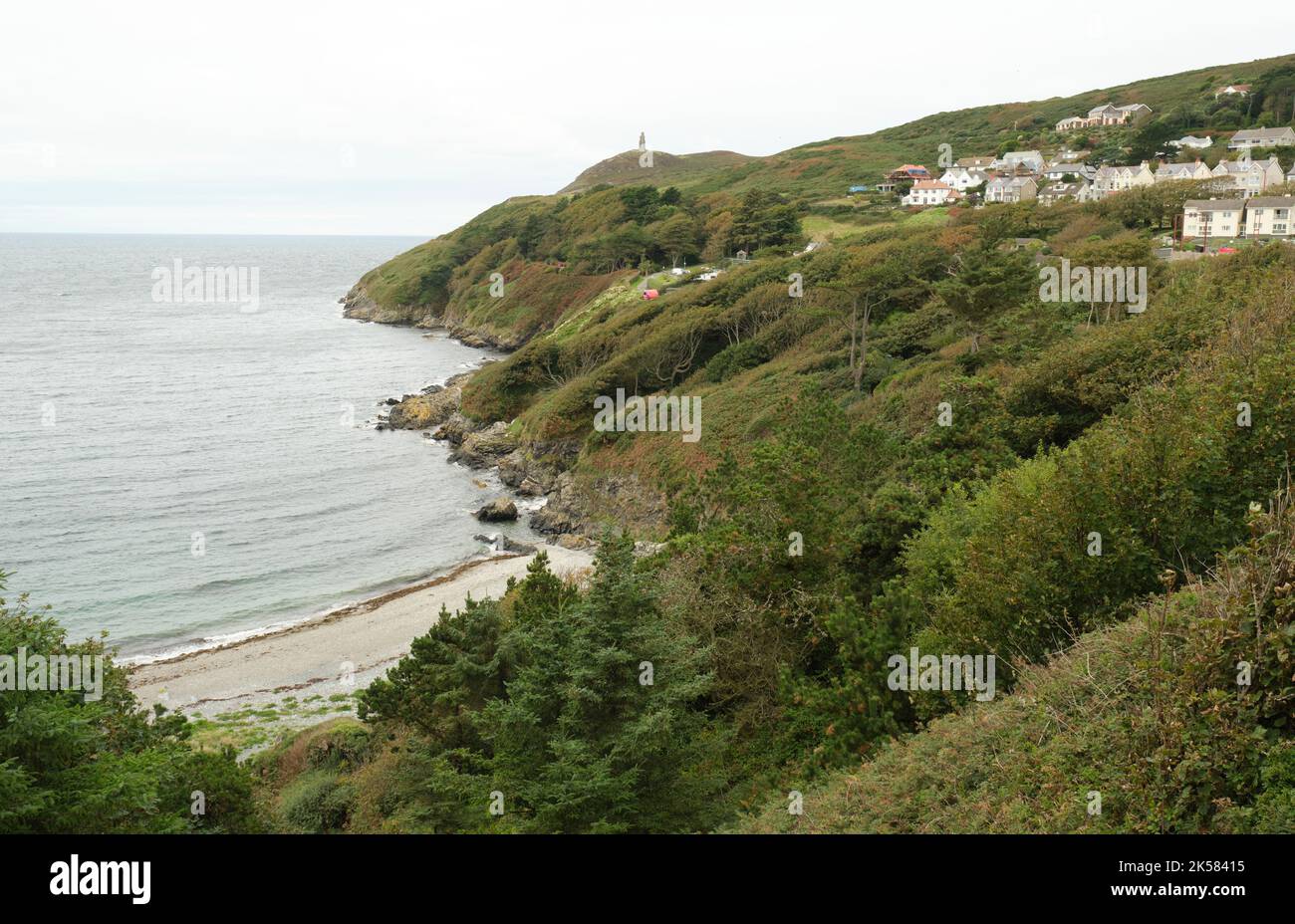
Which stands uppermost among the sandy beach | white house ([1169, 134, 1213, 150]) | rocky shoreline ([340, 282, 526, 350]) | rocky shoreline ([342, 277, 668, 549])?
white house ([1169, 134, 1213, 150])

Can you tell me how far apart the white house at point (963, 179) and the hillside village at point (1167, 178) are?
0.10 metres

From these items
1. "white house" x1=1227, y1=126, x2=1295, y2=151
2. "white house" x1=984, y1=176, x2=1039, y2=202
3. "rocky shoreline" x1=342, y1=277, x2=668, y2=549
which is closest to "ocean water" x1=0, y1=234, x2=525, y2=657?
"rocky shoreline" x1=342, y1=277, x2=668, y2=549

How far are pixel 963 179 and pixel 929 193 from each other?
536 centimetres

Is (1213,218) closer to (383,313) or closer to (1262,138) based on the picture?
(1262,138)

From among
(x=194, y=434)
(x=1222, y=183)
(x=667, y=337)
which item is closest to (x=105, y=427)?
(x=194, y=434)

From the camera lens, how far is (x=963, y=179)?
8806 centimetres

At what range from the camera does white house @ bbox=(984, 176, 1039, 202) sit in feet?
252

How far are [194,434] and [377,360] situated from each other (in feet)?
92.4

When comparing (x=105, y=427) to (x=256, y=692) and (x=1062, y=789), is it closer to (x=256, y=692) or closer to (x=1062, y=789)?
(x=256, y=692)

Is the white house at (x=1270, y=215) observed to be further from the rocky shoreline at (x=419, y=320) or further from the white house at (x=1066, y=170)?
the rocky shoreline at (x=419, y=320)

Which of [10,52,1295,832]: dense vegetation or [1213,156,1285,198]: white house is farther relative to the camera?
[1213,156,1285,198]: white house

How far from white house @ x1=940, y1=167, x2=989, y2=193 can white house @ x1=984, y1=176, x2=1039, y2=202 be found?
4.94 meters

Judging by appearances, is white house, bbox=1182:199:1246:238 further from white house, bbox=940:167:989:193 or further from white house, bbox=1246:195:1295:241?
white house, bbox=940:167:989:193

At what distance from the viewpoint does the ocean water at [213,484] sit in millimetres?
34875
